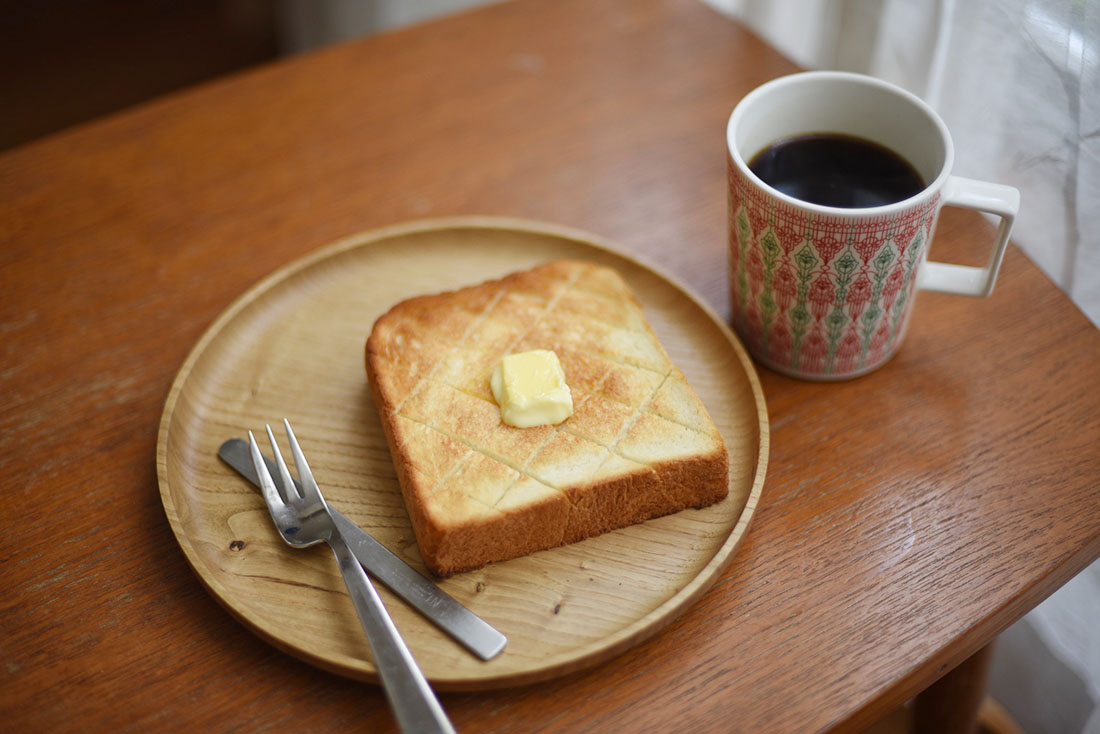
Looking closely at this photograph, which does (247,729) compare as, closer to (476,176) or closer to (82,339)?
(82,339)

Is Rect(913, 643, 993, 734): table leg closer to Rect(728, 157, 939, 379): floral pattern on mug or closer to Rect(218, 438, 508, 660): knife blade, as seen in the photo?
Rect(728, 157, 939, 379): floral pattern on mug

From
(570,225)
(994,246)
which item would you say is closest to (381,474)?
(570,225)

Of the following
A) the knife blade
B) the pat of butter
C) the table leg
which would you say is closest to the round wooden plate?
the knife blade

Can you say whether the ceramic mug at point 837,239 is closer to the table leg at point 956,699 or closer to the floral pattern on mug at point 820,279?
the floral pattern on mug at point 820,279

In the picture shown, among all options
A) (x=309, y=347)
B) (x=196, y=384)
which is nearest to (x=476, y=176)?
(x=309, y=347)

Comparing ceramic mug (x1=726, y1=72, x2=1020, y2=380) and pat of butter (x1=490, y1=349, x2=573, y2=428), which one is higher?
ceramic mug (x1=726, y1=72, x2=1020, y2=380)

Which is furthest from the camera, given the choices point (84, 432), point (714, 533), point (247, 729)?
point (84, 432)

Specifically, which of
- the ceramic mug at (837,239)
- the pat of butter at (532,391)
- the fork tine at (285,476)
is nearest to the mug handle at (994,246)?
the ceramic mug at (837,239)
